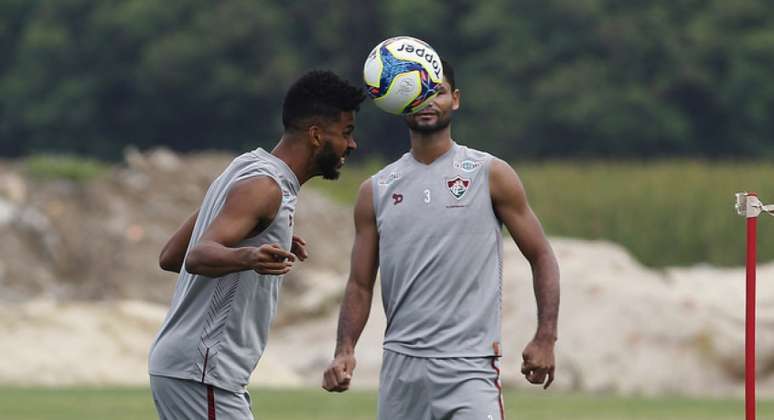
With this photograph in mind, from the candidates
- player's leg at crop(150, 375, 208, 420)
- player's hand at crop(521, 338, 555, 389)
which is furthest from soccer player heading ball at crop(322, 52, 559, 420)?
player's leg at crop(150, 375, 208, 420)

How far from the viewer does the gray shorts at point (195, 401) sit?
754cm

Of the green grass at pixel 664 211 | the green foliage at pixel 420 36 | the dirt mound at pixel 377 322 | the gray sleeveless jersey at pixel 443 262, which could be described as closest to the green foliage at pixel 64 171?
the dirt mound at pixel 377 322

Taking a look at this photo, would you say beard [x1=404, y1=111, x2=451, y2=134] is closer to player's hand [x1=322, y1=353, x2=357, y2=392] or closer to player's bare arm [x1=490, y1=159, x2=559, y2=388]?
player's bare arm [x1=490, y1=159, x2=559, y2=388]

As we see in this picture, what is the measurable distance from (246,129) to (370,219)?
56294 millimetres

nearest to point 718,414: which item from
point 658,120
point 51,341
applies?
point 51,341

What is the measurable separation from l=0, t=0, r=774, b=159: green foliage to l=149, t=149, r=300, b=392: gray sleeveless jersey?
50.3 m

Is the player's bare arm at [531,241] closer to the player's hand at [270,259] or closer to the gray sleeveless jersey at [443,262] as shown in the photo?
the gray sleeveless jersey at [443,262]

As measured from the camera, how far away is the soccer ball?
8.02m

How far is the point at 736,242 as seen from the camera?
35.8m

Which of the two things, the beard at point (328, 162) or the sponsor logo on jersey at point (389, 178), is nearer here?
the beard at point (328, 162)

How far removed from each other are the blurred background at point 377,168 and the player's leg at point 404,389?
9.22 m

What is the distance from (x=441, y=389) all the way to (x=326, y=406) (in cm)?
1113

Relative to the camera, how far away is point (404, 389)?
8.00 metres

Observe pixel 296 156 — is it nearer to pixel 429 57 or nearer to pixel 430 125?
pixel 430 125
